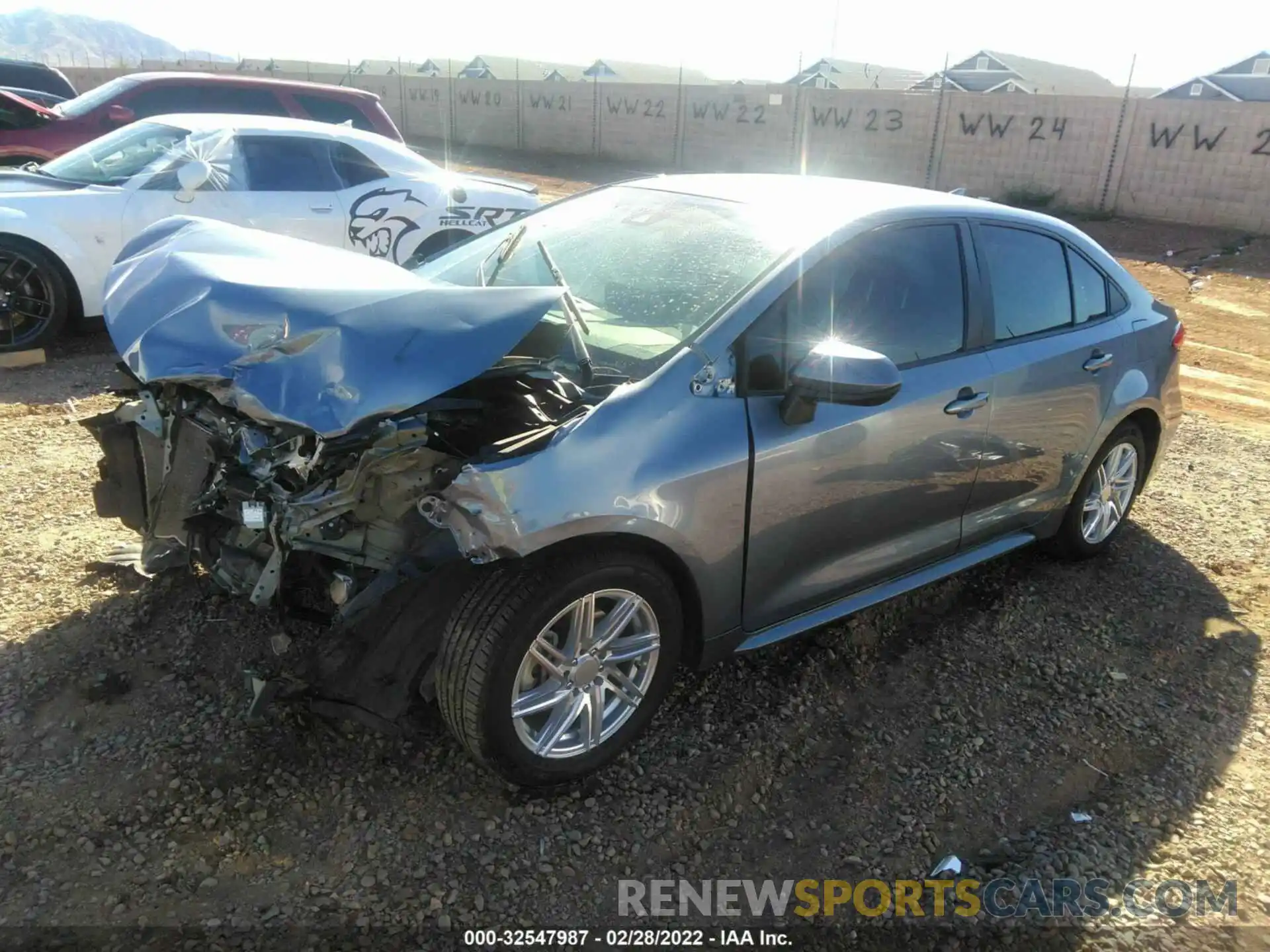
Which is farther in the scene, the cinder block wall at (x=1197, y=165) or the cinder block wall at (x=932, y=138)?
the cinder block wall at (x=932, y=138)

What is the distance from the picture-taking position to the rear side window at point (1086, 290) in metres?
4.19

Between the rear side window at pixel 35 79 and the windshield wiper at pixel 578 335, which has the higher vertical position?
the rear side window at pixel 35 79

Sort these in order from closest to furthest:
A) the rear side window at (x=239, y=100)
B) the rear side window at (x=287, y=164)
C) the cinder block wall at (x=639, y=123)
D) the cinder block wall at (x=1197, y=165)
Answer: the rear side window at (x=287, y=164) < the rear side window at (x=239, y=100) < the cinder block wall at (x=1197, y=165) < the cinder block wall at (x=639, y=123)

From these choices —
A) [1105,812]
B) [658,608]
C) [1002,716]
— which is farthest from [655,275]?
[1105,812]

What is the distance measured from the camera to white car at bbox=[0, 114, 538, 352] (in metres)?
6.44

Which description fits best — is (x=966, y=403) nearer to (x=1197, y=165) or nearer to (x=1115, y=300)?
(x=1115, y=300)

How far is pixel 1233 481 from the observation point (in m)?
5.92

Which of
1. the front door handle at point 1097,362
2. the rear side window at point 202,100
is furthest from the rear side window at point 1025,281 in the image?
the rear side window at point 202,100

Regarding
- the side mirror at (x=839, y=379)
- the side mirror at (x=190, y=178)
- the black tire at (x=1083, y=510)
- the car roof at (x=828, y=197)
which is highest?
the car roof at (x=828, y=197)

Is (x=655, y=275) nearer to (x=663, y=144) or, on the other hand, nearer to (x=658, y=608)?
(x=658, y=608)

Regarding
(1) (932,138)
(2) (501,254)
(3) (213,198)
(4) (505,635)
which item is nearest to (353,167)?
(3) (213,198)

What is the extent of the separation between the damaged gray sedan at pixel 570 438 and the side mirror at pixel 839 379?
0.01m

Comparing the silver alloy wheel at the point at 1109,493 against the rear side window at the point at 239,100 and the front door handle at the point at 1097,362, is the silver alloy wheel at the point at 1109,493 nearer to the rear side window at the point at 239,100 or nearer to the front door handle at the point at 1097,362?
the front door handle at the point at 1097,362

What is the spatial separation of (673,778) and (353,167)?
6187 millimetres
